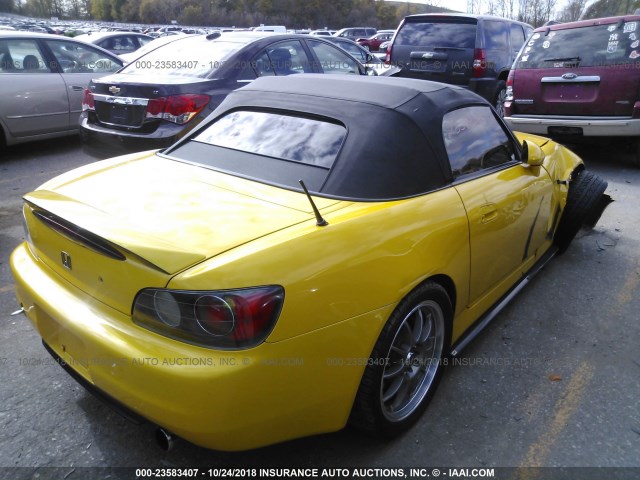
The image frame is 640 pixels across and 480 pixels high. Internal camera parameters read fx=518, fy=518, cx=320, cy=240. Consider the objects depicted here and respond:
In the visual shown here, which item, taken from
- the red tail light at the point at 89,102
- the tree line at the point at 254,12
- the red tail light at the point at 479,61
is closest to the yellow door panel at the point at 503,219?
the red tail light at the point at 89,102

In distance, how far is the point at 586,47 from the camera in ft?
21.9

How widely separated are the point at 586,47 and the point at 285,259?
653 centimetres

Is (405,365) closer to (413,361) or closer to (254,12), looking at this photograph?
(413,361)

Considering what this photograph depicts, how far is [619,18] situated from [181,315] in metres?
7.24

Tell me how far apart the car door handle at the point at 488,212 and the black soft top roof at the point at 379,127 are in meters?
0.26

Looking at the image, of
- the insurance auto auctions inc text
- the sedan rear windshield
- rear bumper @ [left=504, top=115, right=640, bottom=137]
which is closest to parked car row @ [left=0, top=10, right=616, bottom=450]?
the insurance auto auctions inc text

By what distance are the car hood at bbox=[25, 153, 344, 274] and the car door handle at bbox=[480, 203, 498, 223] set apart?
2.94ft

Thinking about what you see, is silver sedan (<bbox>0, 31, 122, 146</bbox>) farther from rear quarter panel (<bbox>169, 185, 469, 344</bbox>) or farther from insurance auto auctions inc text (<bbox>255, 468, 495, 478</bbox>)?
insurance auto auctions inc text (<bbox>255, 468, 495, 478</bbox>)

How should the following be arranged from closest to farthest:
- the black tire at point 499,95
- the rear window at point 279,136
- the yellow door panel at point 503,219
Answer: the rear window at point 279,136 < the yellow door panel at point 503,219 < the black tire at point 499,95

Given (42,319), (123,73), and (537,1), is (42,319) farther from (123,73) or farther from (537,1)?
(537,1)

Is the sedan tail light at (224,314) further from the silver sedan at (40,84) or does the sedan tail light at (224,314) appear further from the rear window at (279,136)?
the silver sedan at (40,84)

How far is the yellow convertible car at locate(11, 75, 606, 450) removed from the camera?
173 centimetres

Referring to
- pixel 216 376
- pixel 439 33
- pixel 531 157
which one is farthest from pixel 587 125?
pixel 216 376

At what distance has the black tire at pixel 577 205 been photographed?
4000 millimetres
